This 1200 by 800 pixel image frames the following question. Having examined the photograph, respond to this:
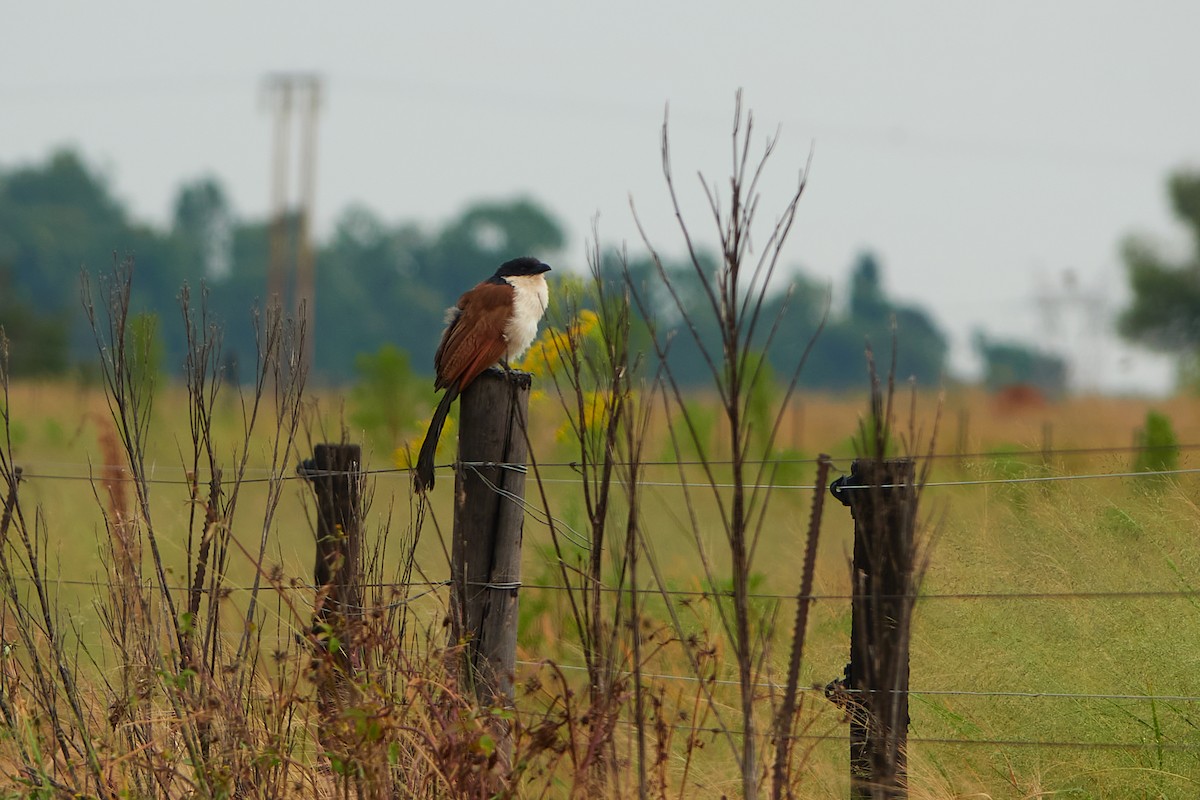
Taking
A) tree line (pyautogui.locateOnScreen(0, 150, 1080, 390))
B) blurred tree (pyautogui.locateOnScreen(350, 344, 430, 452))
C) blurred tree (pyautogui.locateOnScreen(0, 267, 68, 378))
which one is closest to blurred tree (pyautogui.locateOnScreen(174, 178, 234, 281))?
tree line (pyautogui.locateOnScreen(0, 150, 1080, 390))

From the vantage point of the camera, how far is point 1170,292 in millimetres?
40906

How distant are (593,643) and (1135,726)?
1789mm

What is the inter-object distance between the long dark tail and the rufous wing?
0.32 feet

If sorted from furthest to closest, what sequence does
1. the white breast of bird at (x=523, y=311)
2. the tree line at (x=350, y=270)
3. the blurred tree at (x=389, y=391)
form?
the tree line at (x=350, y=270), the blurred tree at (x=389, y=391), the white breast of bird at (x=523, y=311)

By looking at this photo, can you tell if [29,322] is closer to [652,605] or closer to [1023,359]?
[652,605]

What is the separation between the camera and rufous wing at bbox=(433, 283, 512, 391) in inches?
163

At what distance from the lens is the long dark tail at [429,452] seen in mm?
3654

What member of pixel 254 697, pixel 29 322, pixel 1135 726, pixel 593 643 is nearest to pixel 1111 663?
pixel 1135 726

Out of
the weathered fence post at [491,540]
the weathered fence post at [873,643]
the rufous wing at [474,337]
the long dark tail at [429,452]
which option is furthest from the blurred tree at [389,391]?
the weathered fence post at [873,643]

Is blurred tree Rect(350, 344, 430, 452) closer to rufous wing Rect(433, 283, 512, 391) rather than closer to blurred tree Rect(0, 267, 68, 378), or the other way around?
rufous wing Rect(433, 283, 512, 391)

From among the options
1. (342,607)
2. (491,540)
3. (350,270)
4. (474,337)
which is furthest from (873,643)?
(350,270)

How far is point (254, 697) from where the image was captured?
3.63m

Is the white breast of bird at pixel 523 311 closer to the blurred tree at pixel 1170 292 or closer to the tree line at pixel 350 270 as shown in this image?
the blurred tree at pixel 1170 292

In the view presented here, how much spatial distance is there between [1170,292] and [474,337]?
4087 cm
